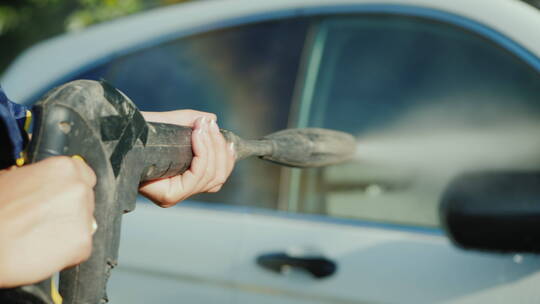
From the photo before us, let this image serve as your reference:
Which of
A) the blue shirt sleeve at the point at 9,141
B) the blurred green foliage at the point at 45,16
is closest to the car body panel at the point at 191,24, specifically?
the blue shirt sleeve at the point at 9,141

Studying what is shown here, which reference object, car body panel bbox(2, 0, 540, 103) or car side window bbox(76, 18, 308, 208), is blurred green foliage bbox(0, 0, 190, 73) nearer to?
car body panel bbox(2, 0, 540, 103)

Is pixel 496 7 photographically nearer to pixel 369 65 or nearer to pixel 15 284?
pixel 369 65

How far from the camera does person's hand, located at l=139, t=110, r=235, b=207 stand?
103 centimetres

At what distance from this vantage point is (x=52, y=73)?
218cm

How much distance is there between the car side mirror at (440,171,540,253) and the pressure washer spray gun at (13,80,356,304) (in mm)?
656

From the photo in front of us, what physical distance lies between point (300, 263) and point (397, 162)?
418 millimetres

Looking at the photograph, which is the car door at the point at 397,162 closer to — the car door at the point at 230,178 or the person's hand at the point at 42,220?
the car door at the point at 230,178

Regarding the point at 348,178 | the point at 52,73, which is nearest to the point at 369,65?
the point at 348,178

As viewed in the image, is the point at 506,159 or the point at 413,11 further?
the point at 413,11

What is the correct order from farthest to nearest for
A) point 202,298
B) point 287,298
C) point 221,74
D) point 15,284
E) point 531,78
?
point 221,74, point 202,298, point 287,298, point 531,78, point 15,284

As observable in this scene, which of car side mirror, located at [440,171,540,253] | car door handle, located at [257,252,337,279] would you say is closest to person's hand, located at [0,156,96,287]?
car side mirror, located at [440,171,540,253]

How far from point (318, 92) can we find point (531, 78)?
0.63m

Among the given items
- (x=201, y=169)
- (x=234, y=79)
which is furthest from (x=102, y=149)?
(x=234, y=79)

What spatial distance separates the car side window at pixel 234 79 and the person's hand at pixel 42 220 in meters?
1.10
